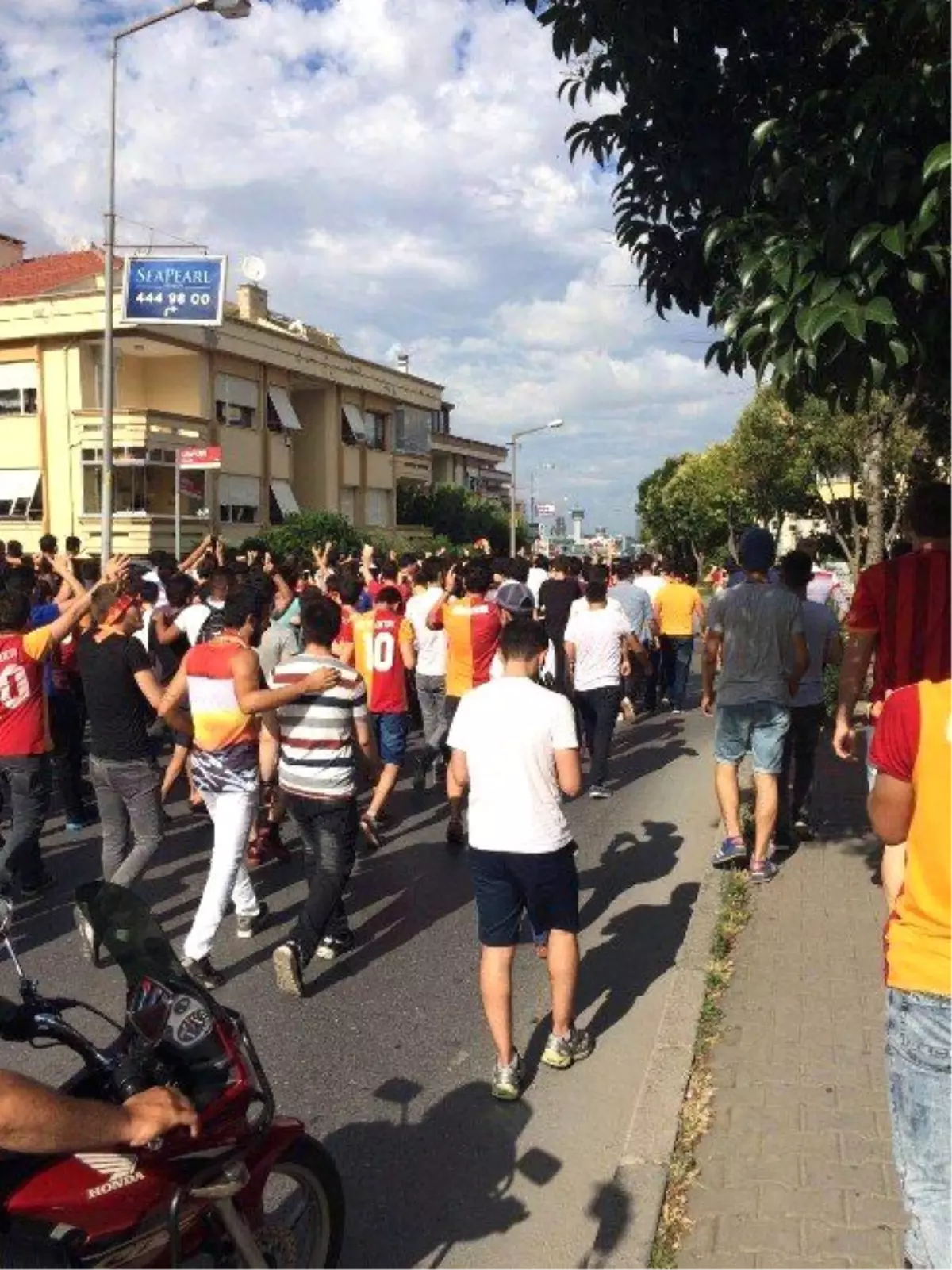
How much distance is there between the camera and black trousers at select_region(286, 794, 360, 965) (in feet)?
16.8

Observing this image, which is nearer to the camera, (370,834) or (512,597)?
(370,834)

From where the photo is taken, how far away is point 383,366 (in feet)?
146

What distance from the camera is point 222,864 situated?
5.21 meters

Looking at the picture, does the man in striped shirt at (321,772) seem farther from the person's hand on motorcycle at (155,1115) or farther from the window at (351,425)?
the window at (351,425)

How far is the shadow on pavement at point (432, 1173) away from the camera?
3326 millimetres

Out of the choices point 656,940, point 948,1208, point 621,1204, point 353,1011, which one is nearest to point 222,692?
point 353,1011

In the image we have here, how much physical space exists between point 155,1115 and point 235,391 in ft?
115

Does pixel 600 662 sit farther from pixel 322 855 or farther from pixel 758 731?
pixel 322 855

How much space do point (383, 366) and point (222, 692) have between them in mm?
40660

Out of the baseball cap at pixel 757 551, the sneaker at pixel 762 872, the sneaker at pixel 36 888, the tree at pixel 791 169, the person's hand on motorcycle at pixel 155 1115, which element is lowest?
the sneaker at pixel 36 888

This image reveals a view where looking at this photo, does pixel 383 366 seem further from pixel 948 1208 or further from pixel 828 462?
pixel 948 1208

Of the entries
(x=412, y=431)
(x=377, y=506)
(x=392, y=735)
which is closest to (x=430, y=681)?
(x=392, y=735)

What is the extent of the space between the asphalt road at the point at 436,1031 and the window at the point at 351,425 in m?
35.8

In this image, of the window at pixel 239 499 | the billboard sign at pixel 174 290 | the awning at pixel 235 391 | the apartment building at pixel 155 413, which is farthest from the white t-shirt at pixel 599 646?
the awning at pixel 235 391
